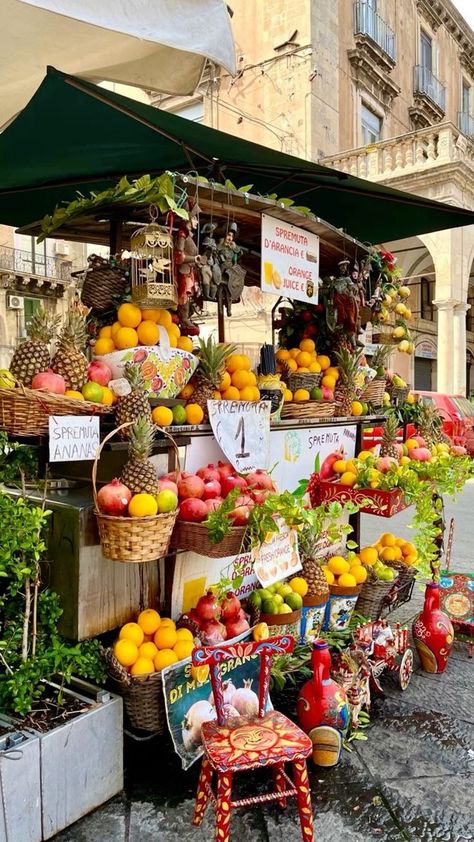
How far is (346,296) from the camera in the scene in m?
4.17

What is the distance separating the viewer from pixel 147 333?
288cm

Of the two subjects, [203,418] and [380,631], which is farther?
[380,631]

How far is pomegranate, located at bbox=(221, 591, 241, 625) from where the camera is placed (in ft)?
10.5

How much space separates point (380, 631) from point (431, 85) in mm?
23232

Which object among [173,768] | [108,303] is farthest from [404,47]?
[173,768]

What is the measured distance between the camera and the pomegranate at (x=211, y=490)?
2.91 metres

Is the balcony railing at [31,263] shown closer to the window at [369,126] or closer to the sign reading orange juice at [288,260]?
the window at [369,126]

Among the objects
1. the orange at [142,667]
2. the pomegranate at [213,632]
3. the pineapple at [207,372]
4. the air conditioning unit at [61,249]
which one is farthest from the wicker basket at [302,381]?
the air conditioning unit at [61,249]

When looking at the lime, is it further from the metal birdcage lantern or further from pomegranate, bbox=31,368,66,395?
pomegranate, bbox=31,368,66,395

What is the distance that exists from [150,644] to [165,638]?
0.07m

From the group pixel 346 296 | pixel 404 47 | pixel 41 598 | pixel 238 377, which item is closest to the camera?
pixel 41 598

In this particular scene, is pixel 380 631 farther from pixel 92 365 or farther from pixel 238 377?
pixel 92 365

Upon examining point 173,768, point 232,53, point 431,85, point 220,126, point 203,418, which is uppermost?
point 431,85

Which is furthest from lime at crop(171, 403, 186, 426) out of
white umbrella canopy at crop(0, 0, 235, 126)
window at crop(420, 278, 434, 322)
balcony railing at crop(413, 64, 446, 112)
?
balcony railing at crop(413, 64, 446, 112)
